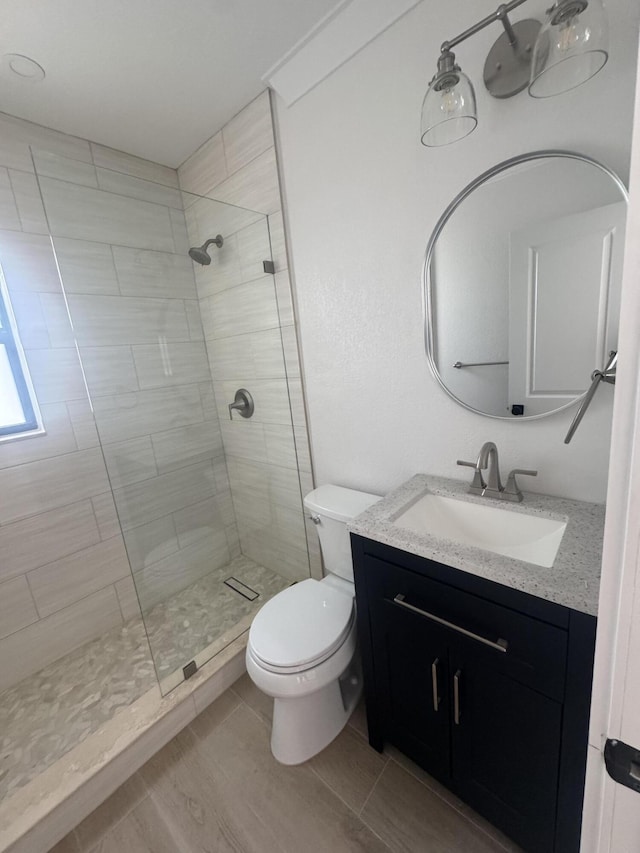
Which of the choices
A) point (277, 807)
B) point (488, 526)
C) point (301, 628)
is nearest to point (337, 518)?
point (301, 628)

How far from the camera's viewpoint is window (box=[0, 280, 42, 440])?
1584 mm

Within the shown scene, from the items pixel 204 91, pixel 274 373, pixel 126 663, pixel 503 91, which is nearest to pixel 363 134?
pixel 503 91

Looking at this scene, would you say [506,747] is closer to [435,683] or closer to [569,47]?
[435,683]

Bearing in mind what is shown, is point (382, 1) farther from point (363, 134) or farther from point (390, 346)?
point (390, 346)

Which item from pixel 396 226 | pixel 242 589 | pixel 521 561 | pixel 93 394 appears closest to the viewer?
pixel 521 561

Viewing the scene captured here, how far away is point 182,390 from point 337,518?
1.14 m

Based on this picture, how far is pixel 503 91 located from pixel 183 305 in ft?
5.19

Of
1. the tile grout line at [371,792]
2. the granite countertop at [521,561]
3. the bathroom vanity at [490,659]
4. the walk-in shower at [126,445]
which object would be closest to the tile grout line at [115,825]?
the walk-in shower at [126,445]

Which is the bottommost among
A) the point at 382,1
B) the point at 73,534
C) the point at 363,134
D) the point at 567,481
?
the point at 73,534

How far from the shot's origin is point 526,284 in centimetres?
108

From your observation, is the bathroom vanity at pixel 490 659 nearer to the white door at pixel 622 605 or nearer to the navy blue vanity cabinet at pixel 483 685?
the navy blue vanity cabinet at pixel 483 685

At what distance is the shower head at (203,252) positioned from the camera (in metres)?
1.81

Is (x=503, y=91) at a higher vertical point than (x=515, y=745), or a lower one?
higher

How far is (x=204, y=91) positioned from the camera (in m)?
1.47
